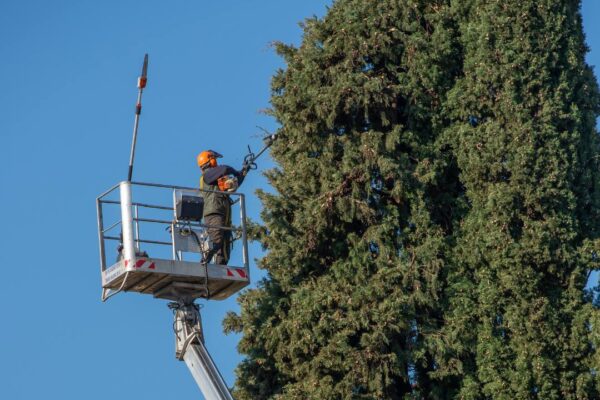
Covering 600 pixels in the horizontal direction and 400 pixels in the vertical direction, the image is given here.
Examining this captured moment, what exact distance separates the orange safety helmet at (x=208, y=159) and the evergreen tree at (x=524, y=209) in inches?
153

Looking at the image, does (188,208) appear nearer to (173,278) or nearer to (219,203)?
(219,203)

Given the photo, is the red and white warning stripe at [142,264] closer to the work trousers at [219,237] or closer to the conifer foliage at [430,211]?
the work trousers at [219,237]

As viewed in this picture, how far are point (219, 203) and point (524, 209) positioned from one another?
16.0 ft

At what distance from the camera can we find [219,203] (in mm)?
25250

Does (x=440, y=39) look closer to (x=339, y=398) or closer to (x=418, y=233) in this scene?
(x=418, y=233)

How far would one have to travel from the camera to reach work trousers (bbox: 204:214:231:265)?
24.9 meters

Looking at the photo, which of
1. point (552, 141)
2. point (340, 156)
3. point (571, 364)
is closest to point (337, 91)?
point (340, 156)

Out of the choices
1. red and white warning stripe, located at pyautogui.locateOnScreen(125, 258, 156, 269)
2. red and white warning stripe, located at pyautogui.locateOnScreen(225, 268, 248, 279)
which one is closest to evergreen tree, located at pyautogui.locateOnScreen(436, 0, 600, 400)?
red and white warning stripe, located at pyautogui.locateOnScreen(225, 268, 248, 279)

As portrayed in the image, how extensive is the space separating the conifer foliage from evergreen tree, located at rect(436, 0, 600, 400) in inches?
1.1

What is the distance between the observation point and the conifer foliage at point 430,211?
24.9 meters

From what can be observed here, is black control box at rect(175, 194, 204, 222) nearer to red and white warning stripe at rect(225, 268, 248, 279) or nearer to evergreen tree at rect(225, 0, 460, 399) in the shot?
red and white warning stripe at rect(225, 268, 248, 279)

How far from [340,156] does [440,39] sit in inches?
104

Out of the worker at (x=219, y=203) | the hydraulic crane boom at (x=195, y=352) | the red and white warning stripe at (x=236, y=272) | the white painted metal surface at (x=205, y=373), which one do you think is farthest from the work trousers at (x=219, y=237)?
the white painted metal surface at (x=205, y=373)

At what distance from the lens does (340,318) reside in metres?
25.0
